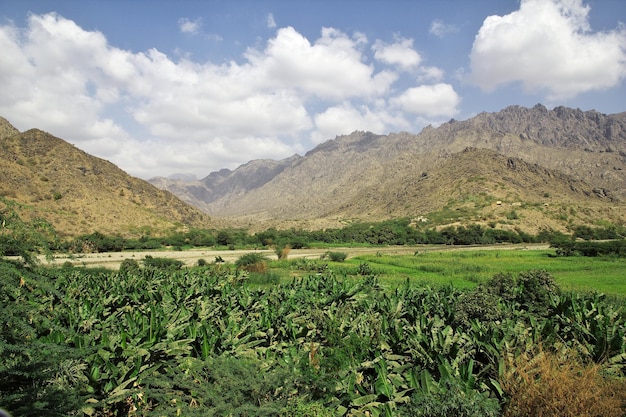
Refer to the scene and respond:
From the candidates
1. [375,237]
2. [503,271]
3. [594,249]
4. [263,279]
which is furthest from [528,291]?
[375,237]

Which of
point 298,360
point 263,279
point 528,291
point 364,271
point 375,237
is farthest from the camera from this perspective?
point 375,237

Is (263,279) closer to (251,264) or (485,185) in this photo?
(251,264)

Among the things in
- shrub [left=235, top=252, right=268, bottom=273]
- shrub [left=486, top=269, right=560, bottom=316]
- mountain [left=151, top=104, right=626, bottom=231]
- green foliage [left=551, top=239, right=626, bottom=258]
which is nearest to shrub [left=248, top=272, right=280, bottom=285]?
shrub [left=235, top=252, right=268, bottom=273]

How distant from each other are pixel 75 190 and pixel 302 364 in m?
68.0

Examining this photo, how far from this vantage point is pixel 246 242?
→ 61219mm

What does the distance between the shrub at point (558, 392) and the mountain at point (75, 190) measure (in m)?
57.5

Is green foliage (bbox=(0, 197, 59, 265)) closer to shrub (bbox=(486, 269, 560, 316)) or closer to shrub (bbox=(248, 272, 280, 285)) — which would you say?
shrub (bbox=(486, 269, 560, 316))

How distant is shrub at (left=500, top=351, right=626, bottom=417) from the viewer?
5.34 meters

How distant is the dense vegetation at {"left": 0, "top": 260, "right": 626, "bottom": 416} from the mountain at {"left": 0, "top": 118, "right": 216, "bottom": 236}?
173 feet

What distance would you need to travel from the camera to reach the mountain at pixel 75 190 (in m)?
57.4

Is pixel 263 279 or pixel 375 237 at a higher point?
pixel 375 237

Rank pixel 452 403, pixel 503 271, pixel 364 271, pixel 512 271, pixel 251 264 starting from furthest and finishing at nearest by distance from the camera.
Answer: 1. pixel 251 264
2. pixel 364 271
3. pixel 512 271
4. pixel 503 271
5. pixel 452 403

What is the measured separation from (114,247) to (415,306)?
45.4 m

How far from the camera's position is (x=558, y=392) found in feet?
17.8
